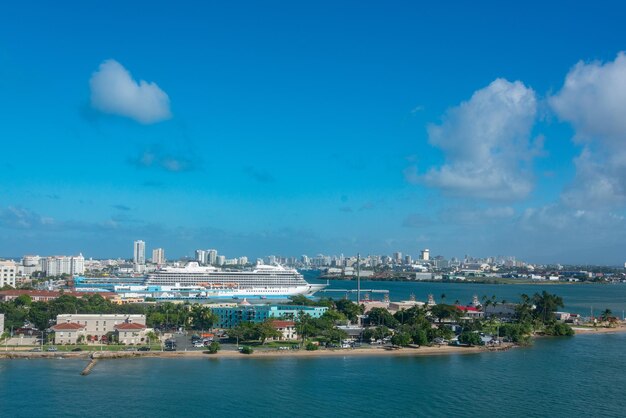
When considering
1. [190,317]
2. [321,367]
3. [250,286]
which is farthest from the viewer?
[250,286]

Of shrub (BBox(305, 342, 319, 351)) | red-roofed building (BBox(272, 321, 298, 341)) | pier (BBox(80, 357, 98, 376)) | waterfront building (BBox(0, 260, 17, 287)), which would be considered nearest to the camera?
pier (BBox(80, 357, 98, 376))

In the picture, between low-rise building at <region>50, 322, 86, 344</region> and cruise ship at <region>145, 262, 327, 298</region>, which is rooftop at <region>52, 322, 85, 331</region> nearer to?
low-rise building at <region>50, 322, 86, 344</region>

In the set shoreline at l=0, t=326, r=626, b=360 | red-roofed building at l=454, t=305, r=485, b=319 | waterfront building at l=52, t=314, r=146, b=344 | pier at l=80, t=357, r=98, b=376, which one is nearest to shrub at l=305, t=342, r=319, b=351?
shoreline at l=0, t=326, r=626, b=360

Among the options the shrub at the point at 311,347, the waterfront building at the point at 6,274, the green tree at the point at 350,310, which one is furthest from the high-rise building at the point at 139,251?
the shrub at the point at 311,347

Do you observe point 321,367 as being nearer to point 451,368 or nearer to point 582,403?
point 451,368

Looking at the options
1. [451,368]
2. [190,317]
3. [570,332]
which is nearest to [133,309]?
[190,317]

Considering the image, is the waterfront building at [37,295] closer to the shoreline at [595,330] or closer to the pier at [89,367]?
the pier at [89,367]

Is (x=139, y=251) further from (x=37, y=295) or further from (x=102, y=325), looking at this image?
(x=102, y=325)
